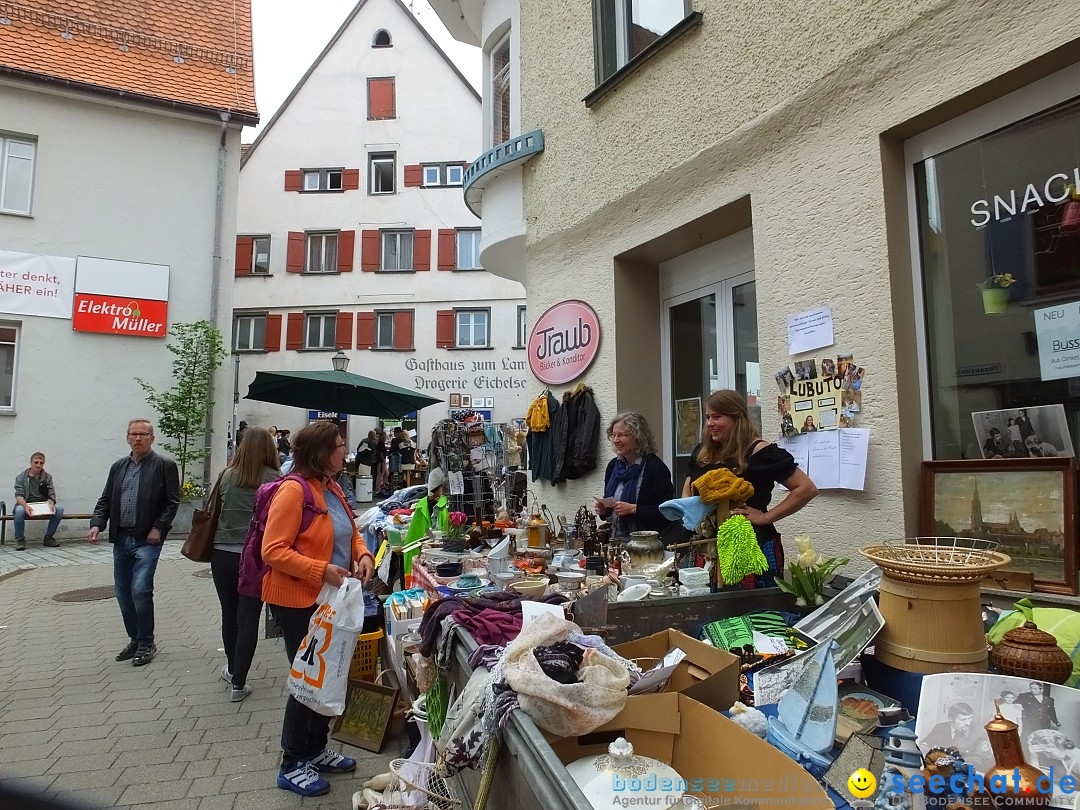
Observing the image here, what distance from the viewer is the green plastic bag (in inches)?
78.0

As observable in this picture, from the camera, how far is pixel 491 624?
237 centimetres

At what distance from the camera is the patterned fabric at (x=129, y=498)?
5141mm

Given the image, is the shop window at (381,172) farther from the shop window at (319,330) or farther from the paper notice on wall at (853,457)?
the paper notice on wall at (853,457)

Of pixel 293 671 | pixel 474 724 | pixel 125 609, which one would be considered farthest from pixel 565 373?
pixel 474 724

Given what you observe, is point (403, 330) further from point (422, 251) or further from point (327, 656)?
point (327, 656)

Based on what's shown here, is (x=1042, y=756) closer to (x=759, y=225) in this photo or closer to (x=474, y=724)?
(x=474, y=724)

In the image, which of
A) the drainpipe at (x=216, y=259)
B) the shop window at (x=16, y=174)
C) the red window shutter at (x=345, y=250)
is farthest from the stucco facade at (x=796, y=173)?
the red window shutter at (x=345, y=250)

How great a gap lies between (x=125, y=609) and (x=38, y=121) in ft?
38.4

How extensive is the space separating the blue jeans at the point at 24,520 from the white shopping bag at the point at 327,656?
10505 mm

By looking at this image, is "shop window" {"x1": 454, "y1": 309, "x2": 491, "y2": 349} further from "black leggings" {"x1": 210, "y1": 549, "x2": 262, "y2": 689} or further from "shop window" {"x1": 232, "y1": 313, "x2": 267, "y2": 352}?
"black leggings" {"x1": 210, "y1": 549, "x2": 262, "y2": 689}

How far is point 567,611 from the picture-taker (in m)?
2.69

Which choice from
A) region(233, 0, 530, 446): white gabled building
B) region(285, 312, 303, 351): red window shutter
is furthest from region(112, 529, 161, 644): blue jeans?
region(285, 312, 303, 351): red window shutter

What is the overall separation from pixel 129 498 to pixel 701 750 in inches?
199

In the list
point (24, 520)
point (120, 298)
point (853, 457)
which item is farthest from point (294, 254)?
point (853, 457)
